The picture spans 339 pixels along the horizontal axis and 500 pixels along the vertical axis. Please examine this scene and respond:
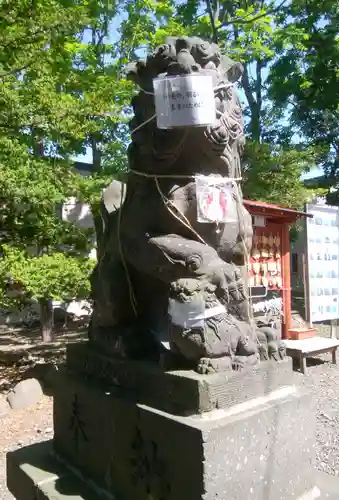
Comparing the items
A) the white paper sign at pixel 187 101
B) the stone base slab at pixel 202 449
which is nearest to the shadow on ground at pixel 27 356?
the stone base slab at pixel 202 449

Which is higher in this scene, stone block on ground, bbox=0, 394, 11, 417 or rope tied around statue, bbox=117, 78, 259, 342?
rope tied around statue, bbox=117, 78, 259, 342

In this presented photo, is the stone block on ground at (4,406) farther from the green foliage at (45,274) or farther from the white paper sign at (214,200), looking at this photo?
the white paper sign at (214,200)

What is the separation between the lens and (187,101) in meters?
1.72

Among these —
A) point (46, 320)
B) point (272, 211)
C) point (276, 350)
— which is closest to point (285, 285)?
point (272, 211)

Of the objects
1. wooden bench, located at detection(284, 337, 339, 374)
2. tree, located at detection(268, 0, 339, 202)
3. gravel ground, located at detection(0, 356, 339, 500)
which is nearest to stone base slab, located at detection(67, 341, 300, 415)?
gravel ground, located at detection(0, 356, 339, 500)

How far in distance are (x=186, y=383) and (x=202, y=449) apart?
220 mm

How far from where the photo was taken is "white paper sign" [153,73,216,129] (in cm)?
172

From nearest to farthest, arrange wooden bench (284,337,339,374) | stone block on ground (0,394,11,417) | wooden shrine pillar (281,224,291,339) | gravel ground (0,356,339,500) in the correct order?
gravel ground (0,356,339,500), stone block on ground (0,394,11,417), wooden bench (284,337,339,374), wooden shrine pillar (281,224,291,339)

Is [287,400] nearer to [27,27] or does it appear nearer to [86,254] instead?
[27,27]

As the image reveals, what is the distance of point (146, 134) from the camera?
1.93m

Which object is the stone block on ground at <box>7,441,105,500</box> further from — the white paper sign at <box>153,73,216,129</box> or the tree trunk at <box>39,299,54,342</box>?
the tree trunk at <box>39,299,54,342</box>

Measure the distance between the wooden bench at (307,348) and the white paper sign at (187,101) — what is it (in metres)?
4.85

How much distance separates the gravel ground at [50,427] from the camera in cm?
369

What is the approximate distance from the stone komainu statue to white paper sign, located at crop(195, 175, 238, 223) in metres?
0.03
